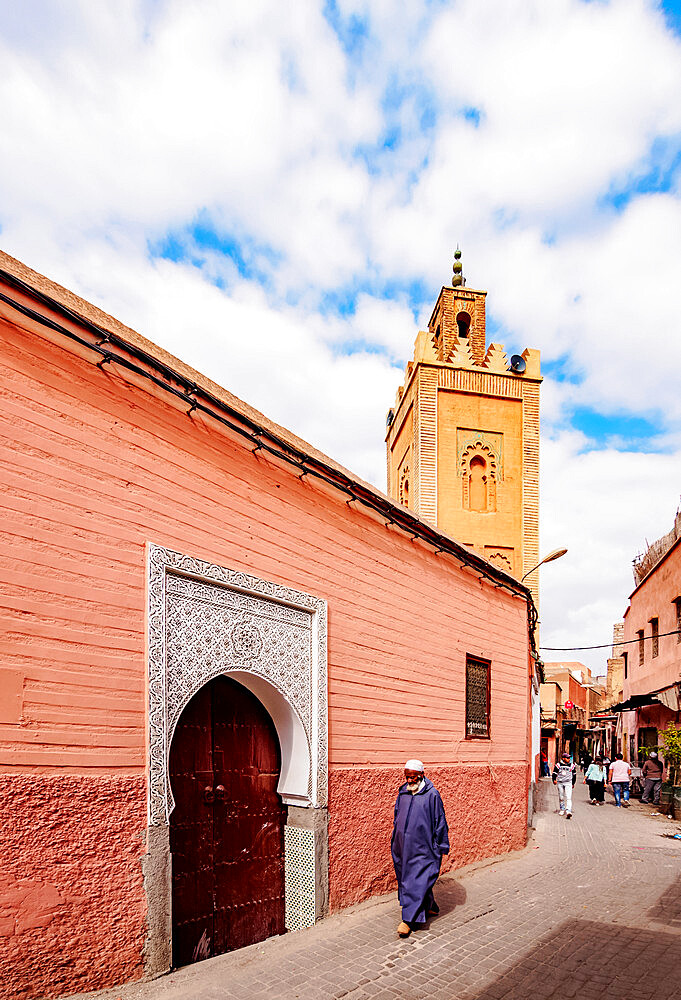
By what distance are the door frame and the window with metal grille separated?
3.32m

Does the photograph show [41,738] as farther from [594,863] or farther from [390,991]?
[594,863]

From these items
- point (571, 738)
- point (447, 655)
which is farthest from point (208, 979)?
point (571, 738)

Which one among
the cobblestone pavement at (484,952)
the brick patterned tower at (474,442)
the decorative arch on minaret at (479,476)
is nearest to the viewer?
the cobblestone pavement at (484,952)

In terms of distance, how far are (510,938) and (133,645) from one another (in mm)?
3751

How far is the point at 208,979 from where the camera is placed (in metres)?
4.44

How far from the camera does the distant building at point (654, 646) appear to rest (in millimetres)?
17688

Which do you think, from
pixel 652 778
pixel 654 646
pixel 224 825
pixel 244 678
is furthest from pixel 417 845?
pixel 654 646

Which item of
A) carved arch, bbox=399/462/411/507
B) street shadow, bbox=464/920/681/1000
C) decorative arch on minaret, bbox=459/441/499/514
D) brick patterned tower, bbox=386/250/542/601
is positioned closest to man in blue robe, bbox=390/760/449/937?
street shadow, bbox=464/920/681/1000

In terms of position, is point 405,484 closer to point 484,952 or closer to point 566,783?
point 566,783

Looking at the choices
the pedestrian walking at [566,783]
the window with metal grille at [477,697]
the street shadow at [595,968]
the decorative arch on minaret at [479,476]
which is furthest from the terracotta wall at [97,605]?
the decorative arch on minaret at [479,476]

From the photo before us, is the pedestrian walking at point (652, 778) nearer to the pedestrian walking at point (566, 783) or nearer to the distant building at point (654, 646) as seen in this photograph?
the distant building at point (654, 646)

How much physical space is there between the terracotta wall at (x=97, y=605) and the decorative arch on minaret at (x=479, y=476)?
50.1 feet

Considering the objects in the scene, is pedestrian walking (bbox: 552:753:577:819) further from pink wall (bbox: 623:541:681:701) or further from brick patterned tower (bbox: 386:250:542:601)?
brick patterned tower (bbox: 386:250:542:601)

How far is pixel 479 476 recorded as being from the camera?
2152cm
